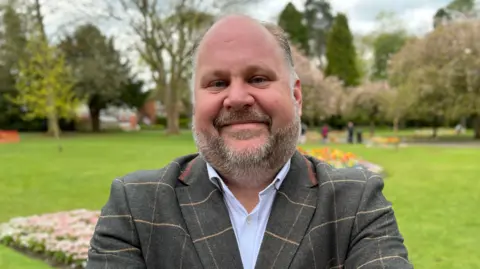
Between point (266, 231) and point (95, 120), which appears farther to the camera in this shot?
point (95, 120)

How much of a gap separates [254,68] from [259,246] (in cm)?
53

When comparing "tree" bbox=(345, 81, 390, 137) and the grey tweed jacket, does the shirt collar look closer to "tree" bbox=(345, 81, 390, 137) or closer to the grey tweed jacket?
the grey tweed jacket

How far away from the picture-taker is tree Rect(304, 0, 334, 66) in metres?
54.8

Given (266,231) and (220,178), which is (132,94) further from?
(266,231)

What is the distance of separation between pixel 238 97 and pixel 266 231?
0.41 metres

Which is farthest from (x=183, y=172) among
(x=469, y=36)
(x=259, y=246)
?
(x=469, y=36)

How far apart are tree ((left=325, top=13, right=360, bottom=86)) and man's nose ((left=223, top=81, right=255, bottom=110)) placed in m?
47.8

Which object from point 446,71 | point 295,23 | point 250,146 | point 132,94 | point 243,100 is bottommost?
point 250,146

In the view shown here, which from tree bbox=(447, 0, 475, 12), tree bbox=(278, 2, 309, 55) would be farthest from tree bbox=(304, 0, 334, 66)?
tree bbox=(447, 0, 475, 12)

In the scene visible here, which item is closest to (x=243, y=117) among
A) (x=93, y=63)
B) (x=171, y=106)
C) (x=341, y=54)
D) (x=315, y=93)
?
(x=171, y=106)

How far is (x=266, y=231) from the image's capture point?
1.43m

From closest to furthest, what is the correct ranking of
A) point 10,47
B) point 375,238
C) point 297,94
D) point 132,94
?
point 375,238 → point 297,94 → point 10,47 → point 132,94

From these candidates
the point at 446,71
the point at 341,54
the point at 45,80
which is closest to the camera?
the point at 45,80

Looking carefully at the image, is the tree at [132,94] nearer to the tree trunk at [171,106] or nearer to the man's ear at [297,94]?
the tree trunk at [171,106]
